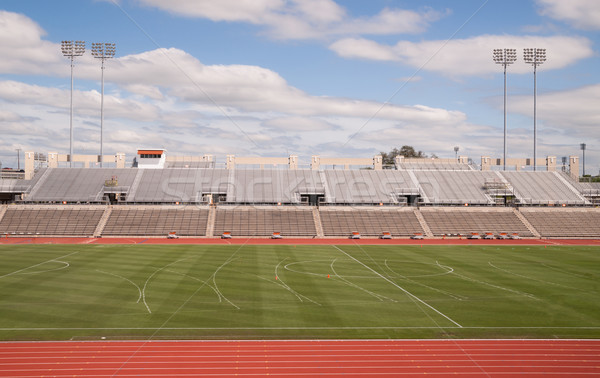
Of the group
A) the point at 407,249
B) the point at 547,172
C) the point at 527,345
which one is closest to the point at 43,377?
the point at 527,345

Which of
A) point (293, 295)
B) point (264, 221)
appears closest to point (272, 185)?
point (264, 221)

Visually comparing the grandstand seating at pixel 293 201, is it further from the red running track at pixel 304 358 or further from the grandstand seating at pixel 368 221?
the red running track at pixel 304 358

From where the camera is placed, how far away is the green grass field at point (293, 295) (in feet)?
68.3

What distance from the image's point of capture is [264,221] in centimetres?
5956

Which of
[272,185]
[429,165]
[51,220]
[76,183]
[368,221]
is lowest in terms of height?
[51,220]

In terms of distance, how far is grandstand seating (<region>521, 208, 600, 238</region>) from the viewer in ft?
Answer: 190

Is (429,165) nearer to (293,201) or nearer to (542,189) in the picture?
(542,189)

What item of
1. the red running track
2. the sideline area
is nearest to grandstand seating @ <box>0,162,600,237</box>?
the sideline area

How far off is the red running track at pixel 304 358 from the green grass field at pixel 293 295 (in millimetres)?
978

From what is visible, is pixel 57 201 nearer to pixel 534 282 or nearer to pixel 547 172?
pixel 534 282

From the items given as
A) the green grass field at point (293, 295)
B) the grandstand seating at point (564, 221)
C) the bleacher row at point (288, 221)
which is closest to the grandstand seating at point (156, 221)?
the bleacher row at point (288, 221)

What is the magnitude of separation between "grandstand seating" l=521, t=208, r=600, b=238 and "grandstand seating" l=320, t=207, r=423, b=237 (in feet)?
56.4

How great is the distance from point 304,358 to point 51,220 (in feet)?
173

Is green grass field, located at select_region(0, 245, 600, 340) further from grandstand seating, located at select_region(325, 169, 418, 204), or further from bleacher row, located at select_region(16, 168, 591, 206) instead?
grandstand seating, located at select_region(325, 169, 418, 204)
